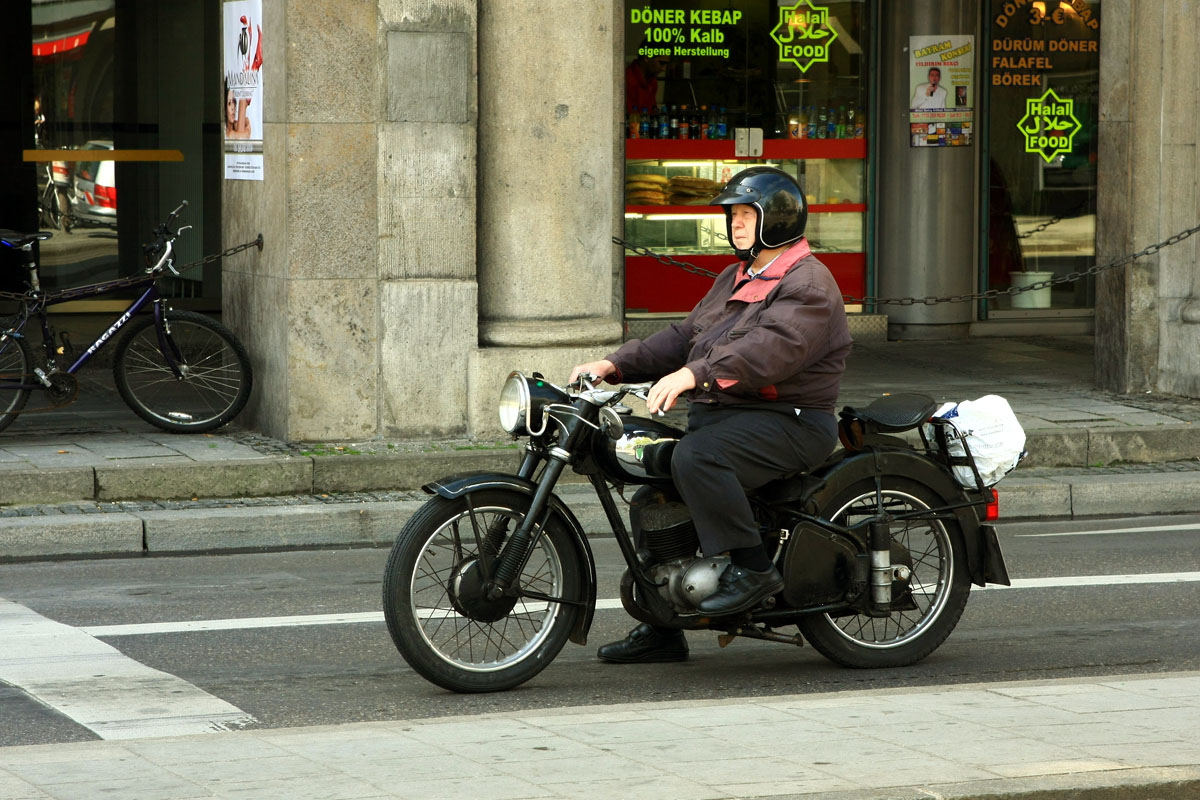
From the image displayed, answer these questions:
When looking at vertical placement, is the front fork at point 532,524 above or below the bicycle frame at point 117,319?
below

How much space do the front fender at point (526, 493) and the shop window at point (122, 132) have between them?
391 inches

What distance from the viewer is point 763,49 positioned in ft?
51.4

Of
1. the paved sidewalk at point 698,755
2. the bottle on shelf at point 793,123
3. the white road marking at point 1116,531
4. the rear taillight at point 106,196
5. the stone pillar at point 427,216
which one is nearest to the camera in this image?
the paved sidewalk at point 698,755

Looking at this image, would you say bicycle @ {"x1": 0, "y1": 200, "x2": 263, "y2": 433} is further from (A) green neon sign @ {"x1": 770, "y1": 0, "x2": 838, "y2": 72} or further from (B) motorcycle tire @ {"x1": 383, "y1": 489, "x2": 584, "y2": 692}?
(A) green neon sign @ {"x1": 770, "y1": 0, "x2": 838, "y2": 72}

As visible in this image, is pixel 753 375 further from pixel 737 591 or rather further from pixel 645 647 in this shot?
pixel 645 647

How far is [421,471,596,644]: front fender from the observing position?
5.59 metres

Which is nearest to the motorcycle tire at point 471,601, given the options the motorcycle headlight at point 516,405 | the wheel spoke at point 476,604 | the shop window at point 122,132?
the wheel spoke at point 476,604

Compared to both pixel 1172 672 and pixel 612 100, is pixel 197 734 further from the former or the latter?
pixel 612 100

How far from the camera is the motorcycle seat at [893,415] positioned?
6.08 m

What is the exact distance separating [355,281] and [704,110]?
A: 6.03 metres

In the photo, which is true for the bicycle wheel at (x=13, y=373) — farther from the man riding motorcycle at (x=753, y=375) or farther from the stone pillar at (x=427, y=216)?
the man riding motorcycle at (x=753, y=375)

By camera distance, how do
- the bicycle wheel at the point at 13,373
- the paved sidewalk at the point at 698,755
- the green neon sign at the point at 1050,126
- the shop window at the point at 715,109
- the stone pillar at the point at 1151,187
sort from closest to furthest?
the paved sidewalk at the point at 698,755 → the bicycle wheel at the point at 13,373 → the stone pillar at the point at 1151,187 → the shop window at the point at 715,109 → the green neon sign at the point at 1050,126

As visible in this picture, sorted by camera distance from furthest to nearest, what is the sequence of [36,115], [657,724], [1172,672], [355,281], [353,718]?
[36,115] < [355,281] < [1172,672] < [353,718] < [657,724]

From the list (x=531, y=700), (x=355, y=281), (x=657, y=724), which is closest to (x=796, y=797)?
(x=657, y=724)
